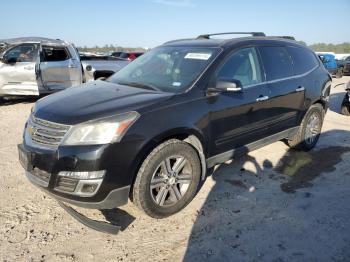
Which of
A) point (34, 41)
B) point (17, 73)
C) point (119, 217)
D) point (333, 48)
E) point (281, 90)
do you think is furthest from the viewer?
point (333, 48)

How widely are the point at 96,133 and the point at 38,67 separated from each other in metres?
7.03

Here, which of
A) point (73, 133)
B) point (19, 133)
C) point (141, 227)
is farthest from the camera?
point (19, 133)

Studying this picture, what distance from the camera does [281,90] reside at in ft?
15.5

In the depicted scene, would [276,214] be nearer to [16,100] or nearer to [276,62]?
[276,62]

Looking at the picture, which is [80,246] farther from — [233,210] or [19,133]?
[19,133]

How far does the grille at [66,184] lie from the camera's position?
10.0ft

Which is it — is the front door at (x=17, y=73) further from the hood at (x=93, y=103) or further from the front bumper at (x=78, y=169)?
the front bumper at (x=78, y=169)

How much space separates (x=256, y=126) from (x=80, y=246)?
255 cm

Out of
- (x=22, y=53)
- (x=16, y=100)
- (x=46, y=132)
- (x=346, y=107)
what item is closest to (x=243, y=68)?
(x=46, y=132)

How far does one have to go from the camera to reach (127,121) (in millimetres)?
3133

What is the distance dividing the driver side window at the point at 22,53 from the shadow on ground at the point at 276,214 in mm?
6736

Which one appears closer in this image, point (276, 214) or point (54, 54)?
point (276, 214)

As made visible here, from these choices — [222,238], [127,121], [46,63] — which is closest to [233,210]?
[222,238]

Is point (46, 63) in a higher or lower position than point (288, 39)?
lower
